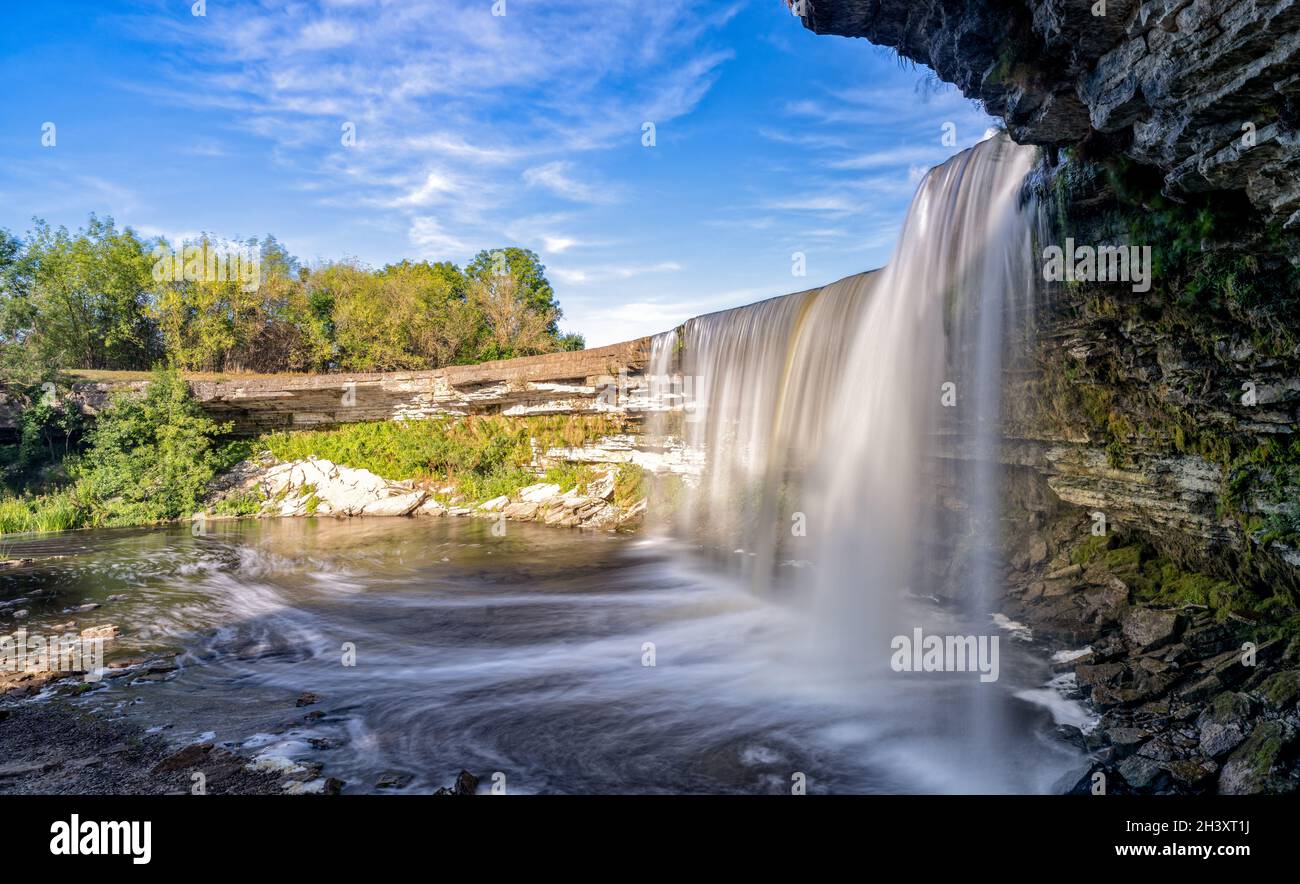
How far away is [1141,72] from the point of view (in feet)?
15.1

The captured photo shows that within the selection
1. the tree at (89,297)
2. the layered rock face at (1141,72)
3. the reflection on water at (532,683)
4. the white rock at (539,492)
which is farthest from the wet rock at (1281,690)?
the tree at (89,297)

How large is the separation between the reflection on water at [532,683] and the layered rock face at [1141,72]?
5008 millimetres

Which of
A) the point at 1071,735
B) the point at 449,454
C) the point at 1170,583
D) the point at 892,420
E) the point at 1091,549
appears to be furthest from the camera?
the point at 449,454

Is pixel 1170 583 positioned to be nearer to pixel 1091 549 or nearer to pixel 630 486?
pixel 1091 549

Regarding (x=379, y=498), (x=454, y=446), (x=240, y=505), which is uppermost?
(x=454, y=446)

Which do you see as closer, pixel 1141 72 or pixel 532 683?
pixel 1141 72

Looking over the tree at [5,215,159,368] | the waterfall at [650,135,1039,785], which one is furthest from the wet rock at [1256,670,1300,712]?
the tree at [5,215,159,368]

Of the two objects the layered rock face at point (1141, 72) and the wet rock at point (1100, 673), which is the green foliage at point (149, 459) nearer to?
the layered rock face at point (1141, 72)

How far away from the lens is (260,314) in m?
35.0

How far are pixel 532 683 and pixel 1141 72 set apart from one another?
816 cm

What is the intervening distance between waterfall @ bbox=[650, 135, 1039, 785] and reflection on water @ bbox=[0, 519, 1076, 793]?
0.79 m

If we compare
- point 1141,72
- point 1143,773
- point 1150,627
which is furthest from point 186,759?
point 1150,627
